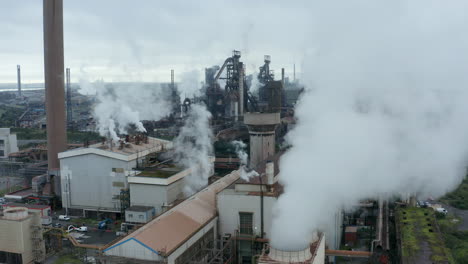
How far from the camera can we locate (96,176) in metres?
24.1

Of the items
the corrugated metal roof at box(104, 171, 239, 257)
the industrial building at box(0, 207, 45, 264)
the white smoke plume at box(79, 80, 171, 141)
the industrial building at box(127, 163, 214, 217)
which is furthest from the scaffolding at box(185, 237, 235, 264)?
the white smoke plume at box(79, 80, 171, 141)

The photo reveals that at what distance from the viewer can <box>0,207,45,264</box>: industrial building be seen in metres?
16.8

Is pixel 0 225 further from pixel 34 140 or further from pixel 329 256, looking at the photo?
pixel 34 140

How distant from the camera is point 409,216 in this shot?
17.2 m

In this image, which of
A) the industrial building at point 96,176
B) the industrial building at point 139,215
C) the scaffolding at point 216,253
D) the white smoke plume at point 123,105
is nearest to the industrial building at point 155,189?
the industrial building at point 139,215

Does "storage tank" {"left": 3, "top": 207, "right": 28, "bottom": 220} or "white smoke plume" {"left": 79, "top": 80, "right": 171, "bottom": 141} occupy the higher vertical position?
"white smoke plume" {"left": 79, "top": 80, "right": 171, "bottom": 141}

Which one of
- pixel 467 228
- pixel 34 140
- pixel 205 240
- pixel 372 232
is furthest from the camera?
pixel 34 140

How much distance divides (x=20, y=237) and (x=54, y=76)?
13.1 metres

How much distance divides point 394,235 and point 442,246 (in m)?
3.28

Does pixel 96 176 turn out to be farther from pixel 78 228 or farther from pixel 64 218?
pixel 78 228

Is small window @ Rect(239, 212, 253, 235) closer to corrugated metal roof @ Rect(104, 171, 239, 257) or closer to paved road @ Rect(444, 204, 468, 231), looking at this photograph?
corrugated metal roof @ Rect(104, 171, 239, 257)

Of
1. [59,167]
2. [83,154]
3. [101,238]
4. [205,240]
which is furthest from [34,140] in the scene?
[205,240]

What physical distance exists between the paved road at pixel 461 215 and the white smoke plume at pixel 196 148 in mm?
13532

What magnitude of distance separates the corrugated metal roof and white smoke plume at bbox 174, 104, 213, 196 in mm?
6414
